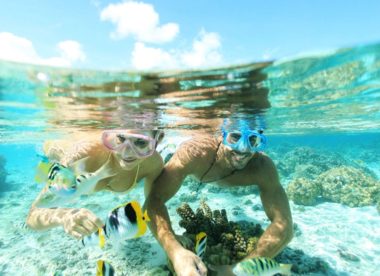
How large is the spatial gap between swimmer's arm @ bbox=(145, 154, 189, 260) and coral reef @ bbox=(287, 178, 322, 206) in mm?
8878

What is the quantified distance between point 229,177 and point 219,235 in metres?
1.74

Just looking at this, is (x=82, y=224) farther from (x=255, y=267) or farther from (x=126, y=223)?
(x=255, y=267)

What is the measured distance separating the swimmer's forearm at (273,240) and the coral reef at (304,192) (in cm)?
754

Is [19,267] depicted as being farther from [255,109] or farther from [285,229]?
[255,109]

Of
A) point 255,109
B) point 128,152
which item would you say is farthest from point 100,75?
point 255,109

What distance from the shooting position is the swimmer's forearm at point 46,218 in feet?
14.1

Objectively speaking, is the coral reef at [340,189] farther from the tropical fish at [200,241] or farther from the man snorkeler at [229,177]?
the tropical fish at [200,241]

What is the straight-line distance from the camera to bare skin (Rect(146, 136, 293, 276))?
5700mm

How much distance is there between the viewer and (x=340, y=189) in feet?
45.2

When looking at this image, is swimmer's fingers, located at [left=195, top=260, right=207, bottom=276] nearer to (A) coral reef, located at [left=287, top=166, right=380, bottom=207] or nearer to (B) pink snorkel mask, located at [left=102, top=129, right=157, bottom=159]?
(B) pink snorkel mask, located at [left=102, top=129, right=157, bottom=159]

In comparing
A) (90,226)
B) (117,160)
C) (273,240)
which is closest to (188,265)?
(90,226)

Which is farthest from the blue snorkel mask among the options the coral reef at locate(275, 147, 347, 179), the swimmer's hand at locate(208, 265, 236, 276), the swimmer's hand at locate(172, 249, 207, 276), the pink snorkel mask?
the coral reef at locate(275, 147, 347, 179)

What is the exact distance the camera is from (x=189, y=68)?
22.1ft

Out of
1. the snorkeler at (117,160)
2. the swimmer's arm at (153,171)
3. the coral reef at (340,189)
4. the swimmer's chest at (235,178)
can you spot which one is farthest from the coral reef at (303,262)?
the coral reef at (340,189)
